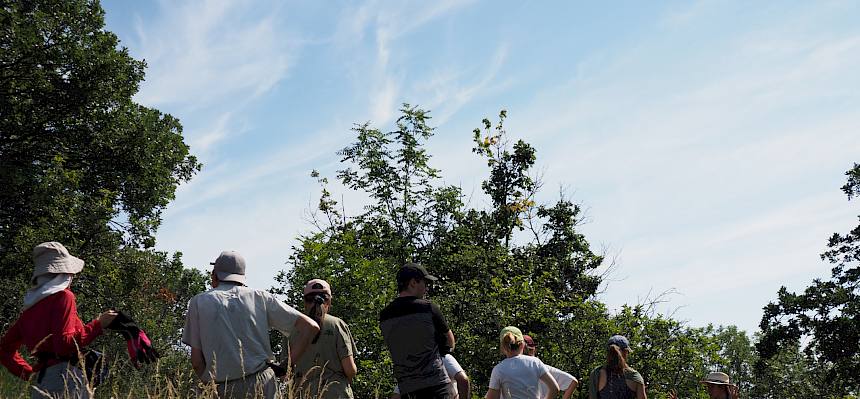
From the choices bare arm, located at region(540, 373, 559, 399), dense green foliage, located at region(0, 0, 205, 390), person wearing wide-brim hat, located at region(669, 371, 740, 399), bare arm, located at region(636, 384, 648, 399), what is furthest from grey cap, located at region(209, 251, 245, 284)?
dense green foliage, located at region(0, 0, 205, 390)

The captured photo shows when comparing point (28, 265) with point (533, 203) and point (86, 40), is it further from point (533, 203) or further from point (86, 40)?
point (533, 203)

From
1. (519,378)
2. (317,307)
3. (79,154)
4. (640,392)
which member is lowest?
(640,392)

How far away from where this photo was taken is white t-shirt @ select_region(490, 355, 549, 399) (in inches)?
239

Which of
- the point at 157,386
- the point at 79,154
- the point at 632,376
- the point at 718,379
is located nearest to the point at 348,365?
the point at 157,386

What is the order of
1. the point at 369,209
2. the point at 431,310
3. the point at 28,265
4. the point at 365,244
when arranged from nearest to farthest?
the point at 431,310 < the point at 28,265 < the point at 365,244 < the point at 369,209

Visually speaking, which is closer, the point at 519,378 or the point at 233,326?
the point at 233,326

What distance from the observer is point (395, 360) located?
5.73m

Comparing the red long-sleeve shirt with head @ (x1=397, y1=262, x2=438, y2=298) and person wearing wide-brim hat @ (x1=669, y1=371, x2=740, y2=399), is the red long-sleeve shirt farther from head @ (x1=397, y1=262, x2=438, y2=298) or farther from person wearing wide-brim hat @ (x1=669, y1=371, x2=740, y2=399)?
person wearing wide-brim hat @ (x1=669, y1=371, x2=740, y2=399)

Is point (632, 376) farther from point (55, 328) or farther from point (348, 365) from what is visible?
point (55, 328)

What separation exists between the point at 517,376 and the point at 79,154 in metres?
17.3

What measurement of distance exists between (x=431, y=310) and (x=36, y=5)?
17.1 m

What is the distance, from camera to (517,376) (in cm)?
610

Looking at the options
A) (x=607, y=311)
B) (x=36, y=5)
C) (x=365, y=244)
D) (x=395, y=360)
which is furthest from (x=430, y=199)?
(x=395, y=360)

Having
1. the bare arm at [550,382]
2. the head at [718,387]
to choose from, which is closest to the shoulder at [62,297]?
the bare arm at [550,382]
